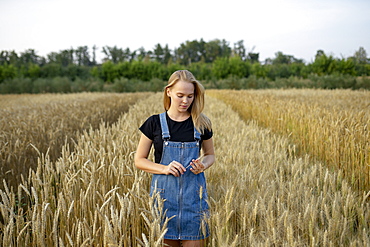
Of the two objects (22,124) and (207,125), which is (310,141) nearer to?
(207,125)

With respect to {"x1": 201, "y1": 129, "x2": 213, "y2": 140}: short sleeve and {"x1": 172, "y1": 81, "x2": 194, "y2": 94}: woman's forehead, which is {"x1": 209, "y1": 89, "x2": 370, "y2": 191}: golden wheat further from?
{"x1": 172, "y1": 81, "x2": 194, "y2": 94}: woman's forehead

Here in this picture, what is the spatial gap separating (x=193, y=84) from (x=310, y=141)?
3255 millimetres

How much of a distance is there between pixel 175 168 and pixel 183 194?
0.18m

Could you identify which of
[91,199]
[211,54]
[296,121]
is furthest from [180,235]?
[211,54]

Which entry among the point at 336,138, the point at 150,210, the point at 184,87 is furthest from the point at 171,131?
the point at 336,138

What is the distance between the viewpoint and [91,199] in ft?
6.41

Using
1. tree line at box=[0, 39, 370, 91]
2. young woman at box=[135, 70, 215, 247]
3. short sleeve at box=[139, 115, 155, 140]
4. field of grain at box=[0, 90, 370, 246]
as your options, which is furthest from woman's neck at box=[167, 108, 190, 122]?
tree line at box=[0, 39, 370, 91]

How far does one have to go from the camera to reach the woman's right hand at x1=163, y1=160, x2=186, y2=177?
5.27ft

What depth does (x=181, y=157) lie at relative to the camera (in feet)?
5.80

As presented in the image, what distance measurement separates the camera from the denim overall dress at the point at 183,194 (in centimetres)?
172

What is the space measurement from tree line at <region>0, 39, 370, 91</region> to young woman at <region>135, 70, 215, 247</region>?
2787 centimetres

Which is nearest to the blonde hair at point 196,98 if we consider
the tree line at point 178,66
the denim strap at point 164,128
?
the denim strap at point 164,128

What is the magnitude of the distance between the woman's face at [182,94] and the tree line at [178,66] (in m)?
27.9

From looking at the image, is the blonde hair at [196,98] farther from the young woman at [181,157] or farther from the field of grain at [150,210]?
the field of grain at [150,210]
